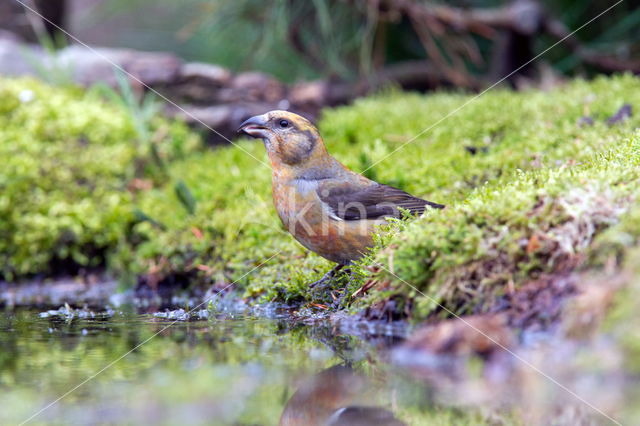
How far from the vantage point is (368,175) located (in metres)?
5.85

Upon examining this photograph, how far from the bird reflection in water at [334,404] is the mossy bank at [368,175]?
0.63 m

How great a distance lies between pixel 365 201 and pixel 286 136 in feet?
2.59

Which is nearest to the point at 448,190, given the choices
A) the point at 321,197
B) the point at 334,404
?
the point at 321,197

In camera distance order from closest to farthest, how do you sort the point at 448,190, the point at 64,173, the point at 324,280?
the point at 324,280, the point at 448,190, the point at 64,173

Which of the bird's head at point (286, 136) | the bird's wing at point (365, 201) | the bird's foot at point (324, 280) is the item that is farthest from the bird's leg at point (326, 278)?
the bird's head at point (286, 136)

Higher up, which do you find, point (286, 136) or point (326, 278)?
point (286, 136)

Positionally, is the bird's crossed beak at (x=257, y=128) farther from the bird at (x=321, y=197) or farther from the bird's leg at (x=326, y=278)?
the bird's leg at (x=326, y=278)

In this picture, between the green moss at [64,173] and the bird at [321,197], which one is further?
the green moss at [64,173]

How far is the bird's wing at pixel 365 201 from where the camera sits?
180 inches

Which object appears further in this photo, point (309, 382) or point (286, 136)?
point (286, 136)

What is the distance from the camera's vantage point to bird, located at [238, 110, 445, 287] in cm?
435

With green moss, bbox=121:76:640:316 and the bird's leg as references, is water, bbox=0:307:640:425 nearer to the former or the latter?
green moss, bbox=121:76:640:316

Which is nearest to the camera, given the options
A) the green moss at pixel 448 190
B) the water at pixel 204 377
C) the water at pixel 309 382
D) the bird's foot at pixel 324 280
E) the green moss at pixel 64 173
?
the water at pixel 309 382

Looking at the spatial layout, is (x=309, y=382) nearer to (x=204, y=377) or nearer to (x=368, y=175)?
(x=204, y=377)
